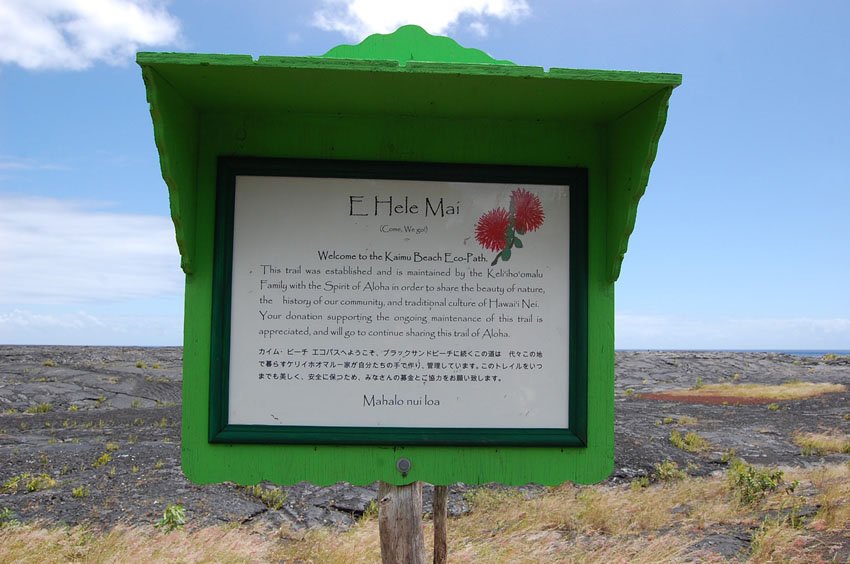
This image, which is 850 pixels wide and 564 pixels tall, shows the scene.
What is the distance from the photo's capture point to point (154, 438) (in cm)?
1341

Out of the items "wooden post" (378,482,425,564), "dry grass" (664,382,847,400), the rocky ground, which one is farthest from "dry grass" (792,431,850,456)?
"wooden post" (378,482,425,564)

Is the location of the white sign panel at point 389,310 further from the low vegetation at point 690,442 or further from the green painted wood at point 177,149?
the low vegetation at point 690,442

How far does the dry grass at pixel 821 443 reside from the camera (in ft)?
45.9

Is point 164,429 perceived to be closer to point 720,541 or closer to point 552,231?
point 720,541

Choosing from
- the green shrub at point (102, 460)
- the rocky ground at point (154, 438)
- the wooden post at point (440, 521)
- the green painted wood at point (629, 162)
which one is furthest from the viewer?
the green shrub at point (102, 460)

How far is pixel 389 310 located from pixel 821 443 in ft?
48.2

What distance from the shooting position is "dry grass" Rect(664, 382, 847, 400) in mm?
24680

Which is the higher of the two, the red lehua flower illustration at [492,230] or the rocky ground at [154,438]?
the red lehua flower illustration at [492,230]

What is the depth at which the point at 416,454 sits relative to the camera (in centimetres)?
313

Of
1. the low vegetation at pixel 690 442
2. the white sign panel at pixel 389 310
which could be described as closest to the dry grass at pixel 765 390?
the low vegetation at pixel 690 442

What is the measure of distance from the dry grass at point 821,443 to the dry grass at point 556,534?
3988 mm

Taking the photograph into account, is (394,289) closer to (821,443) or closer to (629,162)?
(629,162)

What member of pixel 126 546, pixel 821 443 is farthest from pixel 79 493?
pixel 821 443

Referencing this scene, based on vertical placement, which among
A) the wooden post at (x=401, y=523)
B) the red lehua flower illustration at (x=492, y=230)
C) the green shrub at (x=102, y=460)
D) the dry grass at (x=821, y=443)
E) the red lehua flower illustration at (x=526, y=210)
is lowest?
the dry grass at (x=821, y=443)
